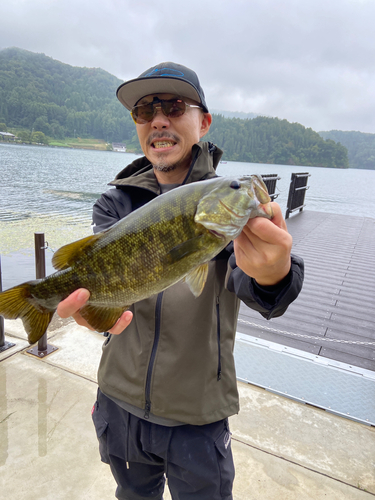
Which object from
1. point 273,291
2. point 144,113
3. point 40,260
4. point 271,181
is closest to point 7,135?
point 271,181

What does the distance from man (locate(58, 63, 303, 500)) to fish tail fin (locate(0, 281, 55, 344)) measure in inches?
7.3

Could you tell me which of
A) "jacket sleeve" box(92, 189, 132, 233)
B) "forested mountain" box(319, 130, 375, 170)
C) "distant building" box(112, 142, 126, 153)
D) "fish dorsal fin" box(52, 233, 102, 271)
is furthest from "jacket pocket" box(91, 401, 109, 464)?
"forested mountain" box(319, 130, 375, 170)

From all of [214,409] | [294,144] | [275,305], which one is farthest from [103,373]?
[294,144]

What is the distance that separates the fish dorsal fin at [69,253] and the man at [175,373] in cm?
19

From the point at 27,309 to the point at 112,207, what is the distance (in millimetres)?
881

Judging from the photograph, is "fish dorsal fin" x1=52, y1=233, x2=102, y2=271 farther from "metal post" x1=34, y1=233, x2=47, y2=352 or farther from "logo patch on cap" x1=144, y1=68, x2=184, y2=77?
"metal post" x1=34, y1=233, x2=47, y2=352

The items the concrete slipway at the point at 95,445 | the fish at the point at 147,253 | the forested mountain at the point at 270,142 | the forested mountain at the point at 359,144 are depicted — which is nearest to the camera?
the fish at the point at 147,253

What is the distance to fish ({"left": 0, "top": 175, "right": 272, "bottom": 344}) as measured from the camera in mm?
1441

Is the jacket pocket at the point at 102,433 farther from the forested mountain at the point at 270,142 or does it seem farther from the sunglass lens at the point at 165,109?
the forested mountain at the point at 270,142

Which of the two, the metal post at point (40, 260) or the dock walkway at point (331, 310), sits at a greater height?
the metal post at point (40, 260)

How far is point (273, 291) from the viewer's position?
1.60m

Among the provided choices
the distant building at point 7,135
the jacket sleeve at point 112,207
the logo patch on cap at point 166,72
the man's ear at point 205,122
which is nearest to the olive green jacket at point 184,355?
the jacket sleeve at point 112,207

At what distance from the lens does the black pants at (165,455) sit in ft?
5.99

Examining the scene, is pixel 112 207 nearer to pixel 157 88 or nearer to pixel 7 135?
pixel 157 88
